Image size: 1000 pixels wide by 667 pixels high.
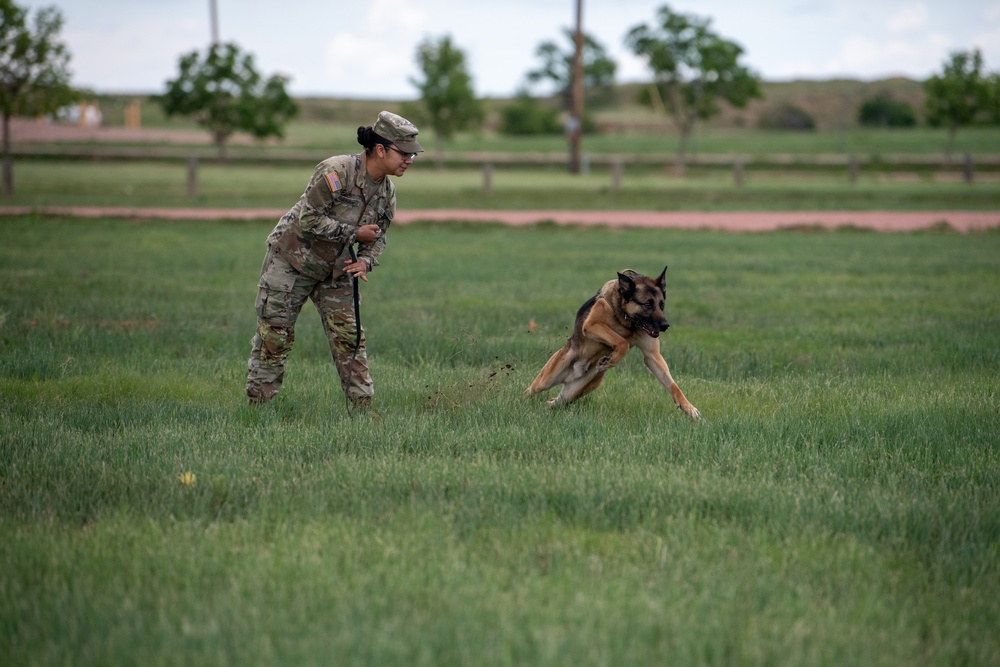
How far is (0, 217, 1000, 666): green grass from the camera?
3.88 metres

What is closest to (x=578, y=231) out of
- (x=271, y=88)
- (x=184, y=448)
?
(x=184, y=448)

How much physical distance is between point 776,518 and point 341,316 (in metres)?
3.69

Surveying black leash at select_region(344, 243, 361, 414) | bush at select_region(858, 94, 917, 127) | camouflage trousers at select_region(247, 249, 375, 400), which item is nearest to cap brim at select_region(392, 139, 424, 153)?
black leash at select_region(344, 243, 361, 414)

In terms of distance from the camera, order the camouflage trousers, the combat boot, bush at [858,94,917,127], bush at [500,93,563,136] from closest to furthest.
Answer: the camouflage trousers → the combat boot → bush at [500,93,563,136] → bush at [858,94,917,127]

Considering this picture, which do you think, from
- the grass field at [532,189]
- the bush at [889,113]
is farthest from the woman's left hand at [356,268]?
the bush at [889,113]

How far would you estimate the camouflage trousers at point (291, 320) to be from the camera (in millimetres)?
7535

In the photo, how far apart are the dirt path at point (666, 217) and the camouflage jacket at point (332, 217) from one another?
18421 millimetres

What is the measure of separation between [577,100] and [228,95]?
17.5m

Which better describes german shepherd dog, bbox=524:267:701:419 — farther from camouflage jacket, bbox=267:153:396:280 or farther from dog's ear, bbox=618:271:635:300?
camouflage jacket, bbox=267:153:396:280

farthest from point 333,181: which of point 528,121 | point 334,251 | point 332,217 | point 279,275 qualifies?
point 528,121

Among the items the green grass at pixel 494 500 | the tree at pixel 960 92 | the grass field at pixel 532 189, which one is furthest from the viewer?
the tree at pixel 960 92

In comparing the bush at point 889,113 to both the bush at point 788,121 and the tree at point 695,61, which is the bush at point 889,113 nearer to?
the bush at point 788,121

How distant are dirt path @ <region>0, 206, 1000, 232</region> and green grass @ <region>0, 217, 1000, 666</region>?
14.7m

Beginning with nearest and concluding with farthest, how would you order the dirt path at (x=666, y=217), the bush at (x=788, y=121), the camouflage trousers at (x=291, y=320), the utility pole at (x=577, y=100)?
the camouflage trousers at (x=291, y=320) < the dirt path at (x=666, y=217) < the utility pole at (x=577, y=100) < the bush at (x=788, y=121)
